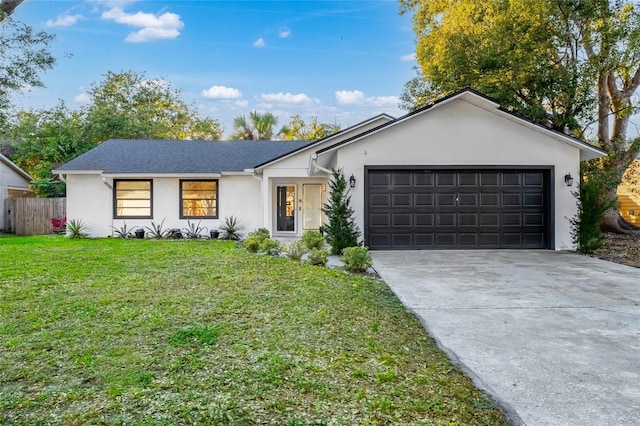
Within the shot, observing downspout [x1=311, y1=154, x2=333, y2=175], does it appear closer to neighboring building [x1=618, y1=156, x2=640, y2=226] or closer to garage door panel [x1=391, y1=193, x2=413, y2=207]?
garage door panel [x1=391, y1=193, x2=413, y2=207]

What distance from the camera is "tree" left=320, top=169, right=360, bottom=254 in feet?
36.1

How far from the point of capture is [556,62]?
1433 cm

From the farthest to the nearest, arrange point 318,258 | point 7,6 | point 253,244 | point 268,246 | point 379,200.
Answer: point 379,200, point 253,244, point 268,246, point 318,258, point 7,6

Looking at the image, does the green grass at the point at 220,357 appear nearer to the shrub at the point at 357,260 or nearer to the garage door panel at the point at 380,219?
the shrub at the point at 357,260

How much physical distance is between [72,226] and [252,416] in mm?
15026

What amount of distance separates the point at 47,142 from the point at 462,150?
23770mm

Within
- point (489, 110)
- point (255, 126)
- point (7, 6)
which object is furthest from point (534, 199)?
point (255, 126)

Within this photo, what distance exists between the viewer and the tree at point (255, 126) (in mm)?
26938

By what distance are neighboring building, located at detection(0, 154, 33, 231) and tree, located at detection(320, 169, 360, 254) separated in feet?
55.9

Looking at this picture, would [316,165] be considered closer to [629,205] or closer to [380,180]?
[380,180]

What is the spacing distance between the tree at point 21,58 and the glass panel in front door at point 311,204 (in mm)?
9335

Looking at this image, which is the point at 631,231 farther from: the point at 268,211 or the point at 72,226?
the point at 72,226

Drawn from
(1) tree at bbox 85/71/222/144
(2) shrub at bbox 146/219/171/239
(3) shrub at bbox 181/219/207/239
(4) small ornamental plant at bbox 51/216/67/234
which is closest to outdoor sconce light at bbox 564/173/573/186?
(3) shrub at bbox 181/219/207/239

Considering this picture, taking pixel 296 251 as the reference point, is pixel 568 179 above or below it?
above
